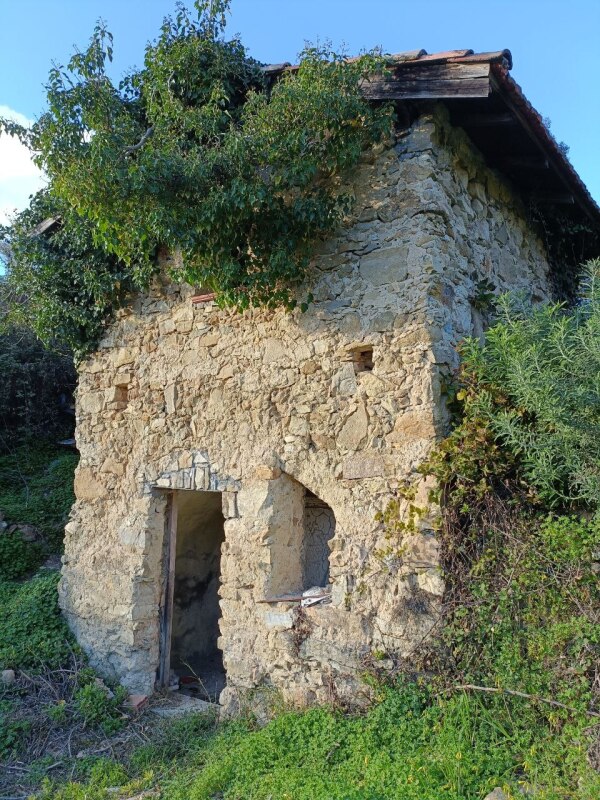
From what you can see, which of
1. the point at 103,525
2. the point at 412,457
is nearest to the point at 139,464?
the point at 103,525

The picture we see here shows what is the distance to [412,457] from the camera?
447 centimetres

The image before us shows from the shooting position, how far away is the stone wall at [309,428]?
4527 millimetres

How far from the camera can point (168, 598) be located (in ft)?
19.4

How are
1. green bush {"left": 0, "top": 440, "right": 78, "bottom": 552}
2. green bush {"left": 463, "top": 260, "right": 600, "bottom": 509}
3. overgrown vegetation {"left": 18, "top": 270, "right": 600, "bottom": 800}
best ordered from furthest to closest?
green bush {"left": 0, "top": 440, "right": 78, "bottom": 552} → green bush {"left": 463, "top": 260, "right": 600, "bottom": 509} → overgrown vegetation {"left": 18, "top": 270, "right": 600, "bottom": 800}

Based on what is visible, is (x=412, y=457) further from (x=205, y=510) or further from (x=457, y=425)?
(x=205, y=510)

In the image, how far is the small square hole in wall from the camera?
4820 mm

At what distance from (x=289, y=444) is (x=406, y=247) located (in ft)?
5.54

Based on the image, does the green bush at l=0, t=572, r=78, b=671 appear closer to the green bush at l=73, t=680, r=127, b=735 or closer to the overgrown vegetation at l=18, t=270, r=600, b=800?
the green bush at l=73, t=680, r=127, b=735

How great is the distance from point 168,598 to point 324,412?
2414 millimetres

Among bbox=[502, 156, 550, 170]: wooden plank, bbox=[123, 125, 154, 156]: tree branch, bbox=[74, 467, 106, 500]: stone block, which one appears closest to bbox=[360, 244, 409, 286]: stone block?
bbox=[502, 156, 550, 170]: wooden plank

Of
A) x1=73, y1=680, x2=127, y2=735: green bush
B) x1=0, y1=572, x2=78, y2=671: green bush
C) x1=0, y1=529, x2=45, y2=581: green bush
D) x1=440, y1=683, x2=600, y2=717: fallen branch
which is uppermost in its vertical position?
x1=0, y1=529, x2=45, y2=581: green bush

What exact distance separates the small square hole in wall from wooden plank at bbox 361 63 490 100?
5.91 feet

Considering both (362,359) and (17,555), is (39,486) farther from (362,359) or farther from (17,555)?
(362,359)

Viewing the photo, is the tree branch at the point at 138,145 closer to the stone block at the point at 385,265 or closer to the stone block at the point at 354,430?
the stone block at the point at 385,265
